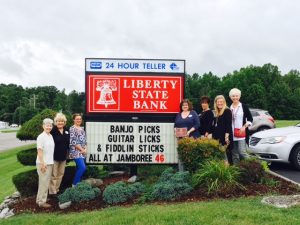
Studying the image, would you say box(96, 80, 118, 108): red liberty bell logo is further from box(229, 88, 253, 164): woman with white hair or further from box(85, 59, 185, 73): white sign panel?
box(229, 88, 253, 164): woman with white hair

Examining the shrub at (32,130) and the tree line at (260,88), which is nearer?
the shrub at (32,130)

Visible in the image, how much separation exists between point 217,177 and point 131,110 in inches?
112

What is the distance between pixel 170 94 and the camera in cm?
1035

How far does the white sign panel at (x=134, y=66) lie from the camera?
10.3m

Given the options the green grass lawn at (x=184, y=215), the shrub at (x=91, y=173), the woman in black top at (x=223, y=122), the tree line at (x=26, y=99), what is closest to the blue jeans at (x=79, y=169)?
the shrub at (x=91, y=173)

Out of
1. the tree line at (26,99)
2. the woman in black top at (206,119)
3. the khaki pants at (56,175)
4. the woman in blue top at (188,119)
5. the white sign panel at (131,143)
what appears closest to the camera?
the khaki pants at (56,175)

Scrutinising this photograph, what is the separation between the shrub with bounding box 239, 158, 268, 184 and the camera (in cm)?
862

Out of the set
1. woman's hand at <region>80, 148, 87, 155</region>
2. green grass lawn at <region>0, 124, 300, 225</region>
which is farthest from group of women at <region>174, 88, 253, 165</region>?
green grass lawn at <region>0, 124, 300, 225</region>

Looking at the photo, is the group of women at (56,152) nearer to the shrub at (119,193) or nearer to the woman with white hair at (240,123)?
the shrub at (119,193)

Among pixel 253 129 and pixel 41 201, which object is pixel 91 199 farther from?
pixel 253 129

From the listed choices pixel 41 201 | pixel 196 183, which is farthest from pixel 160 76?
pixel 41 201

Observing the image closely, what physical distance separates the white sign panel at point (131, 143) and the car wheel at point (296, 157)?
339 cm

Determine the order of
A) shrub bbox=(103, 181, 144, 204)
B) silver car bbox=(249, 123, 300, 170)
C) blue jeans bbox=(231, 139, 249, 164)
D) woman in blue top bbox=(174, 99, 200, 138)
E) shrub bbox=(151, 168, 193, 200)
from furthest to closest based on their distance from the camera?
silver car bbox=(249, 123, 300, 170), blue jeans bbox=(231, 139, 249, 164), woman in blue top bbox=(174, 99, 200, 138), shrub bbox=(103, 181, 144, 204), shrub bbox=(151, 168, 193, 200)

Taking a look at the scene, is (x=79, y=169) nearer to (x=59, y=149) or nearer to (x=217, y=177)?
(x=59, y=149)
